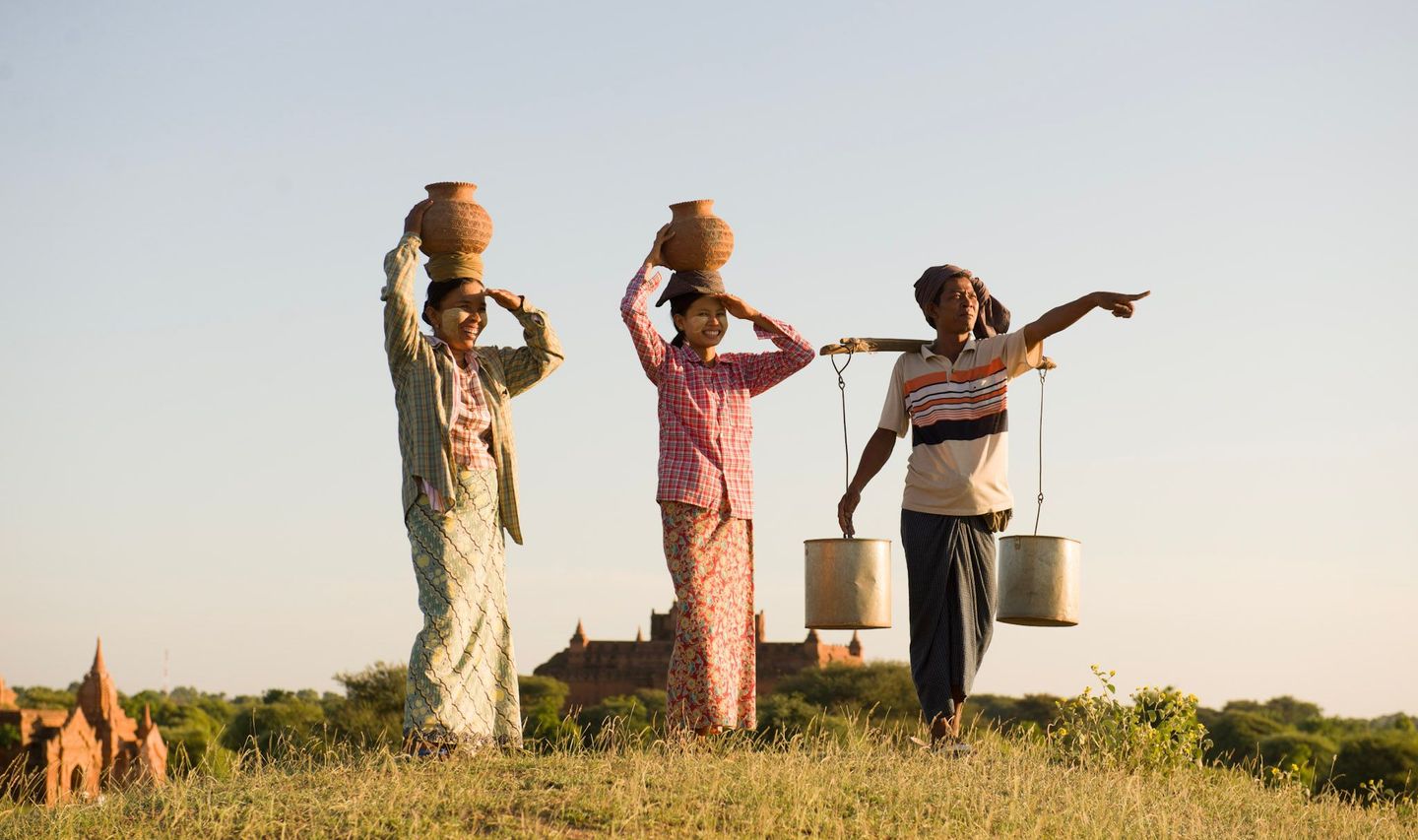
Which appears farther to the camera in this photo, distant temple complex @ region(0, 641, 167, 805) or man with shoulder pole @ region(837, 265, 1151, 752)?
distant temple complex @ region(0, 641, 167, 805)

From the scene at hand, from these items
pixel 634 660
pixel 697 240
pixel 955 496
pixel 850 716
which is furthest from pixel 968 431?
pixel 634 660

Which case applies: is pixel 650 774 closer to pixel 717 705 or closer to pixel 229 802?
pixel 717 705

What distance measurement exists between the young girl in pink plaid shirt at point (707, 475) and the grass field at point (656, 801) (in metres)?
0.36

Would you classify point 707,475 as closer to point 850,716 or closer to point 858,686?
point 850,716

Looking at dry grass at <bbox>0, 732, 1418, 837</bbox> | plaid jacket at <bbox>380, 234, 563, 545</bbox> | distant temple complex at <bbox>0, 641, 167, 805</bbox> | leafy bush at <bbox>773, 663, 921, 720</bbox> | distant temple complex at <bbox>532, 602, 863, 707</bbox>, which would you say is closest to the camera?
A: dry grass at <bbox>0, 732, 1418, 837</bbox>

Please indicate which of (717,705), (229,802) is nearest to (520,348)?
(717,705)

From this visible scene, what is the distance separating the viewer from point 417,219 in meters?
7.07

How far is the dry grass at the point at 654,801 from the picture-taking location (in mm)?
5645

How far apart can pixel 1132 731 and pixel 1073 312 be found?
115 inches

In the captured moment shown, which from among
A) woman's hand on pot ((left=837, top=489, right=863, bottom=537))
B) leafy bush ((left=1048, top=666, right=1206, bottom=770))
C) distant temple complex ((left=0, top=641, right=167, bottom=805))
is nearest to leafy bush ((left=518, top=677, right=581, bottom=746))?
distant temple complex ((left=0, top=641, right=167, bottom=805))

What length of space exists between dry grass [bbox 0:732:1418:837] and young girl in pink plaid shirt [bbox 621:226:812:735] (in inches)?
14.1

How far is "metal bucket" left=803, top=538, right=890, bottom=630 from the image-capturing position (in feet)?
23.6

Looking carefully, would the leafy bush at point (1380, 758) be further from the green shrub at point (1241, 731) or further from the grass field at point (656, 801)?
the grass field at point (656, 801)

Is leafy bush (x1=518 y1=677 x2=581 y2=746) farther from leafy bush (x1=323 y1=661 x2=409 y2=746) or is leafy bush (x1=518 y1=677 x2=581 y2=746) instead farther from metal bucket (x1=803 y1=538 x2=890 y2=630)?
metal bucket (x1=803 y1=538 x2=890 y2=630)
